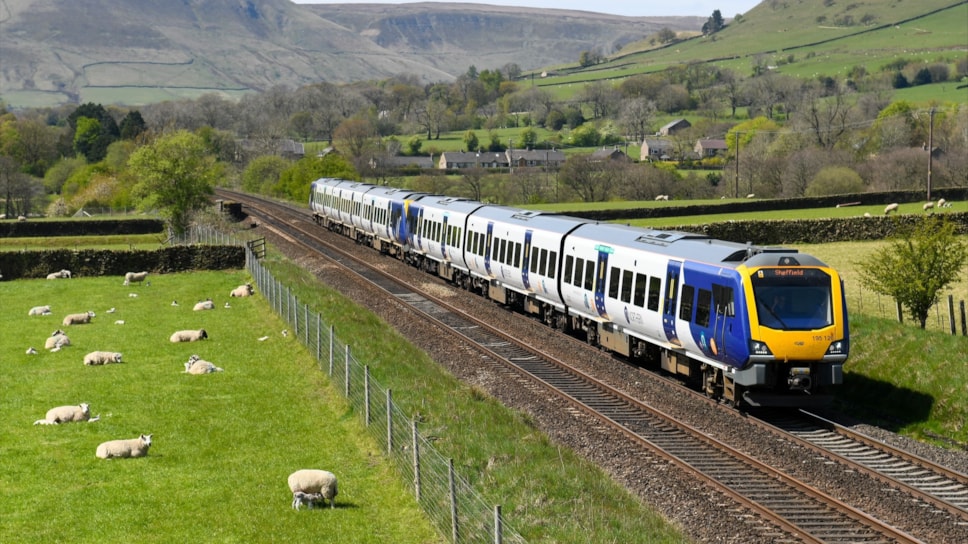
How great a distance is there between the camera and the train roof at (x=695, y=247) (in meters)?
23.5

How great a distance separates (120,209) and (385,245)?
64500 mm

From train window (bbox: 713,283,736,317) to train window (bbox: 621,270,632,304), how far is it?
15.2 feet

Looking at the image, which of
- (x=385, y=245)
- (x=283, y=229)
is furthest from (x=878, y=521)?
(x=283, y=229)

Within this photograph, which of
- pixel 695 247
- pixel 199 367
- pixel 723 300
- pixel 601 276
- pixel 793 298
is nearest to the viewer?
pixel 793 298

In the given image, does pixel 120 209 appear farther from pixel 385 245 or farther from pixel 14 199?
pixel 385 245

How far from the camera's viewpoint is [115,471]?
19.4m

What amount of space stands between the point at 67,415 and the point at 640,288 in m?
14.1

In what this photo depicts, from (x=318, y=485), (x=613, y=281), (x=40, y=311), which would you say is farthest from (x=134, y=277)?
(x=318, y=485)

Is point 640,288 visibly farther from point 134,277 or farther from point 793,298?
point 134,277

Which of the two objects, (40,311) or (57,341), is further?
(40,311)

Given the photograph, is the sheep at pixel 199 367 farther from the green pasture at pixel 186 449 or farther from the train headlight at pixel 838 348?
the train headlight at pixel 838 348

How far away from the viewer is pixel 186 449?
69.1 ft

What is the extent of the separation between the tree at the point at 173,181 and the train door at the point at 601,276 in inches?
2023

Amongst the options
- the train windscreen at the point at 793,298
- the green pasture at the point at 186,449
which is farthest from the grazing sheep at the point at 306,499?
the train windscreen at the point at 793,298
